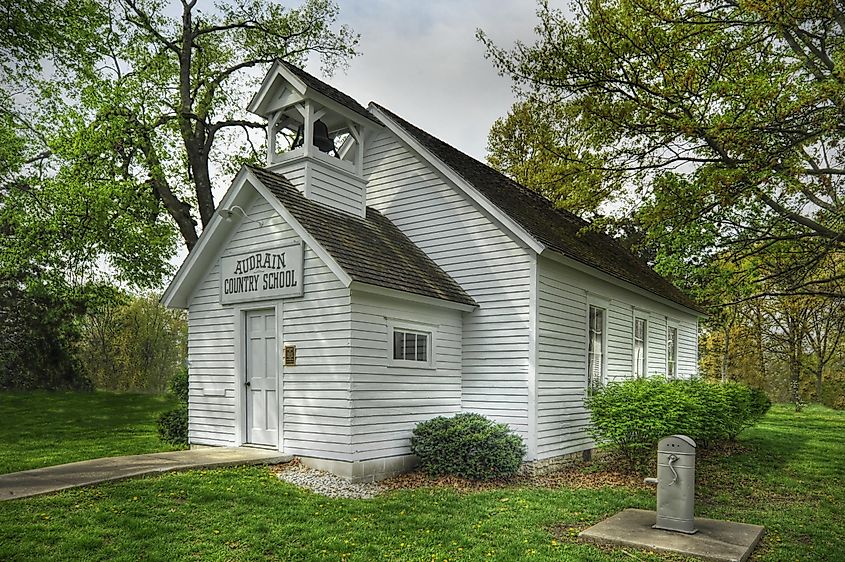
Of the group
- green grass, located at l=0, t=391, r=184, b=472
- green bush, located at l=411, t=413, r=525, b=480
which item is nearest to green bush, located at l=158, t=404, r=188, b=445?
green grass, located at l=0, t=391, r=184, b=472

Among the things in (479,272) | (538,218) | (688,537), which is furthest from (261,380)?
(688,537)

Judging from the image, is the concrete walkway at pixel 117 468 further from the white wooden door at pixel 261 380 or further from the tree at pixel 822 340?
the tree at pixel 822 340

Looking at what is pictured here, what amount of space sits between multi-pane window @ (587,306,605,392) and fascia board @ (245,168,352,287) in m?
6.77

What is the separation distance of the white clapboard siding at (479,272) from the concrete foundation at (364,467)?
228 cm

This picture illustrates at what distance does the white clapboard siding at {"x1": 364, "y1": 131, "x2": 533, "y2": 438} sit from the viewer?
1208cm

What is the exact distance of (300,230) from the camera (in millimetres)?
10461

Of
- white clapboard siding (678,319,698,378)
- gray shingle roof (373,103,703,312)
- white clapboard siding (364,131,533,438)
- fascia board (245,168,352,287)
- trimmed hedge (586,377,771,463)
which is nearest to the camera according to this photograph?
fascia board (245,168,352,287)

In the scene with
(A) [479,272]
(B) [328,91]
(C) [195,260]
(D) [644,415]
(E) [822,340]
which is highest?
(B) [328,91]

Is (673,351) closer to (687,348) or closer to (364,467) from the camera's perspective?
(687,348)

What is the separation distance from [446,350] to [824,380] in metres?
34.4

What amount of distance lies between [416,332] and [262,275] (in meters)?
2.97

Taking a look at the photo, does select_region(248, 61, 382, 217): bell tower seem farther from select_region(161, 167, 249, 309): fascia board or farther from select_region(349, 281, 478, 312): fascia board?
select_region(349, 281, 478, 312): fascia board

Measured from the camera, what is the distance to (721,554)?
21.5ft

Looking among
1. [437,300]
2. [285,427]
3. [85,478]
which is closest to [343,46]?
[437,300]
